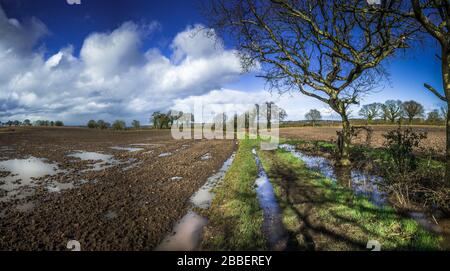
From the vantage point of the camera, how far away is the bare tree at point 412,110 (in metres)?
82.3

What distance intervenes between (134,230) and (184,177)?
20.0ft

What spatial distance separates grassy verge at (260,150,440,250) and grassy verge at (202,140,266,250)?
2.76ft

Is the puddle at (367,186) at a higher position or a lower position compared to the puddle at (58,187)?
higher

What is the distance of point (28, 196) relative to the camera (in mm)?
8766

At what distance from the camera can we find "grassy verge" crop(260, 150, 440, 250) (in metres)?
4.74

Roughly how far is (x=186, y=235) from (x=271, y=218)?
233 cm

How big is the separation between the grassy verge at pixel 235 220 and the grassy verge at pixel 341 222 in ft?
2.76

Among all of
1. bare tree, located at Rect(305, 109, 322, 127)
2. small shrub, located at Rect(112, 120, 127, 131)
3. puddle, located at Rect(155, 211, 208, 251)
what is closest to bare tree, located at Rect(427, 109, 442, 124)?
bare tree, located at Rect(305, 109, 322, 127)

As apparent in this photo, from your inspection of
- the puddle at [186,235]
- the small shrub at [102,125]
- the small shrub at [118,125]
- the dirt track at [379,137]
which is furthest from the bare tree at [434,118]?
the small shrub at [102,125]

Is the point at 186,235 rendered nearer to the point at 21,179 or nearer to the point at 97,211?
the point at 97,211

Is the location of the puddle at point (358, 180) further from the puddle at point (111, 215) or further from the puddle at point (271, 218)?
the puddle at point (111, 215)

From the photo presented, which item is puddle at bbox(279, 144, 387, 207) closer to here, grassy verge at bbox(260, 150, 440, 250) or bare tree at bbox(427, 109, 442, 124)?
grassy verge at bbox(260, 150, 440, 250)

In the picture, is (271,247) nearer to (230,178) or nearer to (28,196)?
(230,178)
